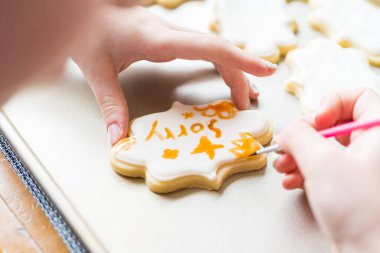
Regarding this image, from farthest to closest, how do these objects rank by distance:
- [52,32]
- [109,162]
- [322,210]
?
[109,162]
[322,210]
[52,32]

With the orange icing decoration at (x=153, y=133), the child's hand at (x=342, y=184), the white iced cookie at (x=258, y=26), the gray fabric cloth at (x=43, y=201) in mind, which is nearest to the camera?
the child's hand at (x=342, y=184)

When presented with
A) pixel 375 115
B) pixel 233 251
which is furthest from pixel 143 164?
pixel 375 115

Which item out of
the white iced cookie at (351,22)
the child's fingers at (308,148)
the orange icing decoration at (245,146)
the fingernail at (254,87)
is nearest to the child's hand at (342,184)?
the child's fingers at (308,148)

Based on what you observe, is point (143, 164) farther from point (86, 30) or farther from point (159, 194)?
point (86, 30)

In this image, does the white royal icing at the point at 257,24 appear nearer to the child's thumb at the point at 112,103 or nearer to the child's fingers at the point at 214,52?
the child's fingers at the point at 214,52

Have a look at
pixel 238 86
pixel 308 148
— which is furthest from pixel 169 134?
pixel 308 148

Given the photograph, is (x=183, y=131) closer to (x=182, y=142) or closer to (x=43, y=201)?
(x=182, y=142)
